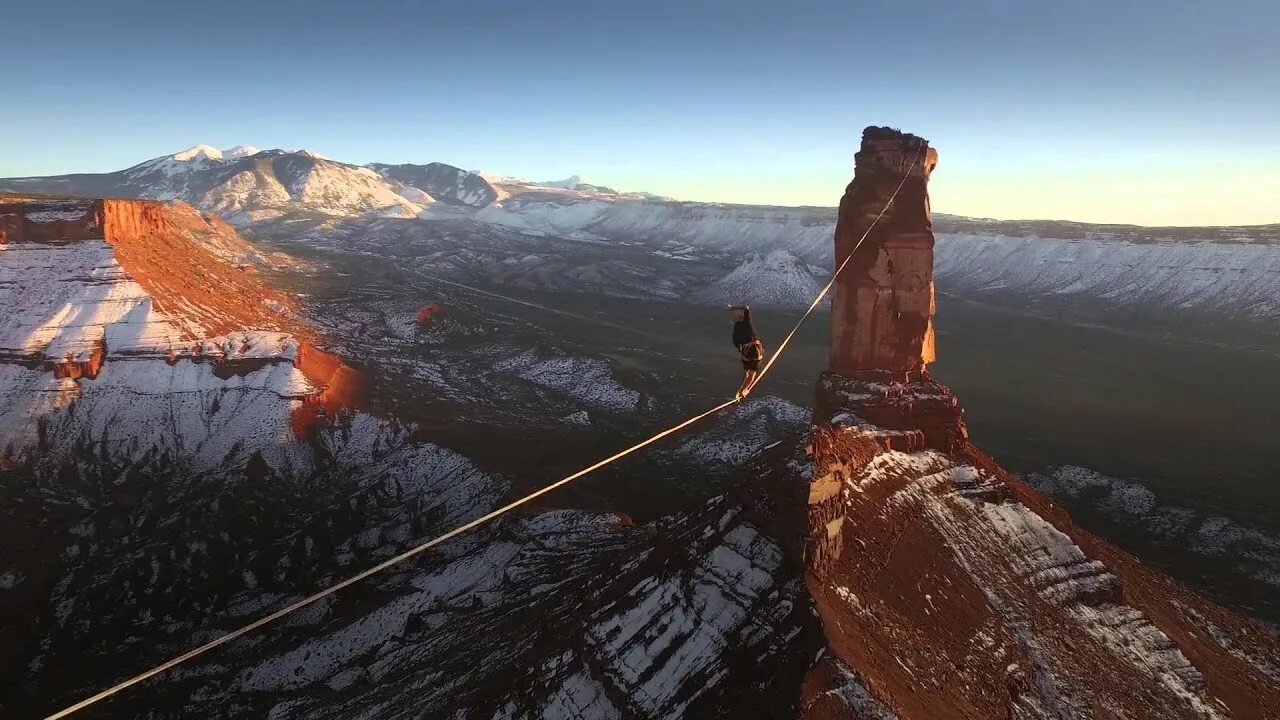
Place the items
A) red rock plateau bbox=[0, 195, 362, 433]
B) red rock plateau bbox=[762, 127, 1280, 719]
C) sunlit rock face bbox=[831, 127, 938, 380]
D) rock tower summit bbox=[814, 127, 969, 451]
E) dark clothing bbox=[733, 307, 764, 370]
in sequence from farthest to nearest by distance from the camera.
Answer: red rock plateau bbox=[0, 195, 362, 433] → sunlit rock face bbox=[831, 127, 938, 380] → rock tower summit bbox=[814, 127, 969, 451] → dark clothing bbox=[733, 307, 764, 370] → red rock plateau bbox=[762, 127, 1280, 719]

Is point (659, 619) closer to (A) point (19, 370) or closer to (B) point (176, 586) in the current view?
(B) point (176, 586)

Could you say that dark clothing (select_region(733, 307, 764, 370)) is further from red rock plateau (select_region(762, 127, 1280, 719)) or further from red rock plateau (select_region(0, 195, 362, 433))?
red rock plateau (select_region(0, 195, 362, 433))

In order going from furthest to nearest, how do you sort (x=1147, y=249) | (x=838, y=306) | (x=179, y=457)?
(x=1147, y=249) → (x=179, y=457) → (x=838, y=306)

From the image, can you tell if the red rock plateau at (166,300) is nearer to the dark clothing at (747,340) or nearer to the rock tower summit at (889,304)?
the rock tower summit at (889,304)

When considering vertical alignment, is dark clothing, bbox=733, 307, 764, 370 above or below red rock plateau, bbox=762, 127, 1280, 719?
A: above

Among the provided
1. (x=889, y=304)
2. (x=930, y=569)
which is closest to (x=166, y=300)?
(x=889, y=304)

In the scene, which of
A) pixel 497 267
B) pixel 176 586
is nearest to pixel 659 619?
pixel 176 586

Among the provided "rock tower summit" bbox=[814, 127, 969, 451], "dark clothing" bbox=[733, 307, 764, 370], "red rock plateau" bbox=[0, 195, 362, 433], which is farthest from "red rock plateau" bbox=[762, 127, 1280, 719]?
"red rock plateau" bbox=[0, 195, 362, 433]
